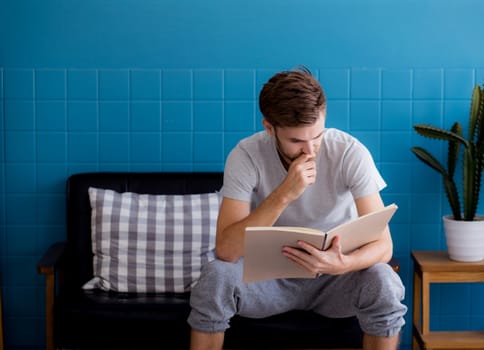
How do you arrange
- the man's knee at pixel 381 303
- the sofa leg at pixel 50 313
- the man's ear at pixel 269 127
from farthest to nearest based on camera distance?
the sofa leg at pixel 50 313 < the man's ear at pixel 269 127 < the man's knee at pixel 381 303

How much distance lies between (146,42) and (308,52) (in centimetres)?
76

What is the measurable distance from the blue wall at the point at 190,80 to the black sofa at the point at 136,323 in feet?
1.34

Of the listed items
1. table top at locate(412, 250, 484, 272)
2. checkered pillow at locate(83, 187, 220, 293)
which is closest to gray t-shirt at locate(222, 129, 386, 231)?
checkered pillow at locate(83, 187, 220, 293)

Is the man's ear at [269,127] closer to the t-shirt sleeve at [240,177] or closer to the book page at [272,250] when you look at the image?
the t-shirt sleeve at [240,177]

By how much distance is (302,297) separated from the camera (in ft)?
8.38

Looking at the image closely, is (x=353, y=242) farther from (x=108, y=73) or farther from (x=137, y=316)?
(x=108, y=73)

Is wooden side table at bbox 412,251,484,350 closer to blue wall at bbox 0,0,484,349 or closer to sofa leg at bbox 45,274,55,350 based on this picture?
blue wall at bbox 0,0,484,349

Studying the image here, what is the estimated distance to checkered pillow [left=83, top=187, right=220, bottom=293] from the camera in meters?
3.05

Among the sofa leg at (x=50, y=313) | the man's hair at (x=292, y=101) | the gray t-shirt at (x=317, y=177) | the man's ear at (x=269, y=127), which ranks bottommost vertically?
the sofa leg at (x=50, y=313)

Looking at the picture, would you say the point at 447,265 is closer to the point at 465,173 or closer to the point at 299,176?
the point at 465,173

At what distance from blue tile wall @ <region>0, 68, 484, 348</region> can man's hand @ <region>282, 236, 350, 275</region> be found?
1.25m

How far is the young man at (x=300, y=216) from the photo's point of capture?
230cm

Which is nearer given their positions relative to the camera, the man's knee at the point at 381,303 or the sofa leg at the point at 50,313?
the man's knee at the point at 381,303

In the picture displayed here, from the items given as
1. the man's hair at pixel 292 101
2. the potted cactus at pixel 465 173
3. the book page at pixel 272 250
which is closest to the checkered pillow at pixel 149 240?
the book page at pixel 272 250
